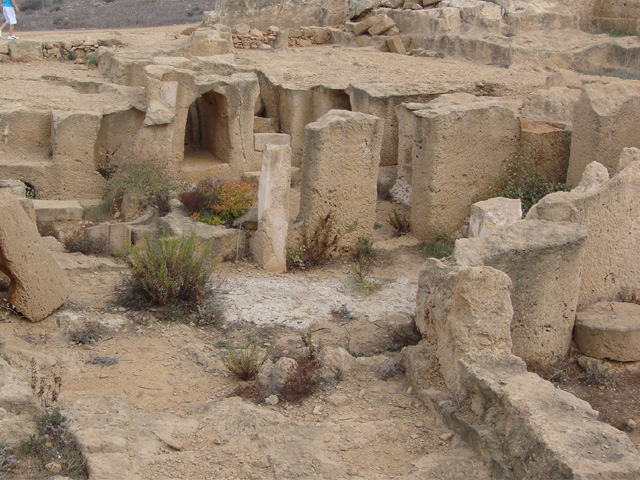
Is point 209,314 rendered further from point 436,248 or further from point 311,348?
point 436,248

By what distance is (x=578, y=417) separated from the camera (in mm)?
4539

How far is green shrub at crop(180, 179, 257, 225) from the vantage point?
9.64 metres

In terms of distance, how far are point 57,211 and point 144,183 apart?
1.16 meters

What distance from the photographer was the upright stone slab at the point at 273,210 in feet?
28.8

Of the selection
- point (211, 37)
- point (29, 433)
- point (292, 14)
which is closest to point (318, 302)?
point (29, 433)

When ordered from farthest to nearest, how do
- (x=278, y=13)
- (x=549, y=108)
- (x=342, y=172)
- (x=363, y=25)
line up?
(x=278, y=13)
(x=363, y=25)
(x=549, y=108)
(x=342, y=172)

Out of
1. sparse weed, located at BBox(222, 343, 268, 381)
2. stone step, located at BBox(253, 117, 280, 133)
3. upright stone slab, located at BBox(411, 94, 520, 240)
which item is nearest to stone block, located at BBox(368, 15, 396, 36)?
stone step, located at BBox(253, 117, 280, 133)

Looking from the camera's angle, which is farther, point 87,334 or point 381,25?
point 381,25

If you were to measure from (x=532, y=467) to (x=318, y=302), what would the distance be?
165 inches

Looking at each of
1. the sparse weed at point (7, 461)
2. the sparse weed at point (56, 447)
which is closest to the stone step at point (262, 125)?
the sparse weed at point (56, 447)

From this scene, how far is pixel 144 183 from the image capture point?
34.1 feet

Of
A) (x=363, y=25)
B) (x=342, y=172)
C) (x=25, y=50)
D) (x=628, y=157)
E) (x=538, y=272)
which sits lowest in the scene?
(x=538, y=272)

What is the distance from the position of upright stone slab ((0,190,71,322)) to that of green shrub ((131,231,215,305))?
0.74m

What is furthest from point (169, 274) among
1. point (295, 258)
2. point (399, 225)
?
point (399, 225)
